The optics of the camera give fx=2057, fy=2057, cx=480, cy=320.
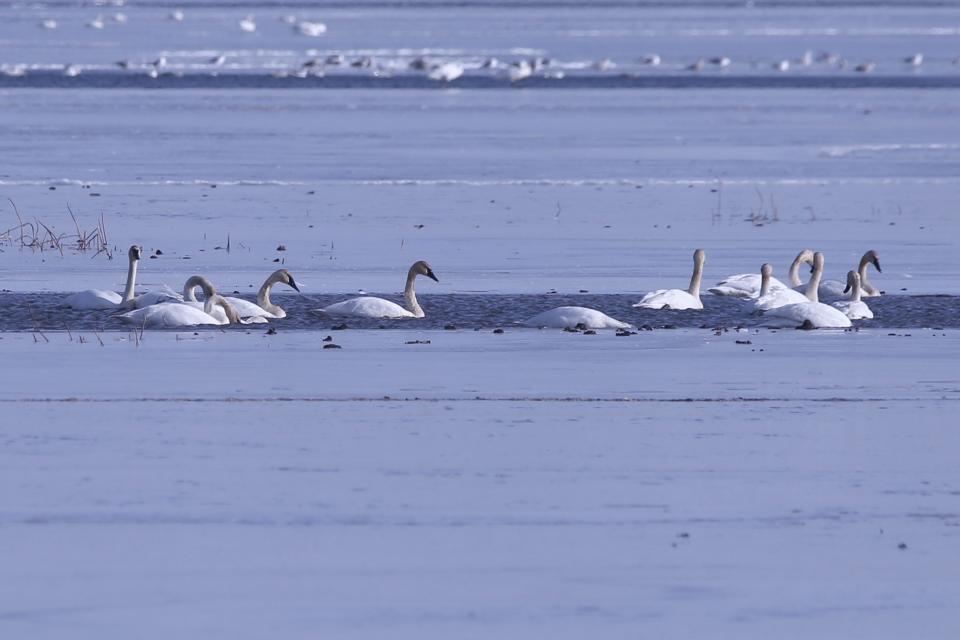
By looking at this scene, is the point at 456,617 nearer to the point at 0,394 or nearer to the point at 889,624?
the point at 889,624

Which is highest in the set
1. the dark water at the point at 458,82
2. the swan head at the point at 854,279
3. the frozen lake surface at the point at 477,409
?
the dark water at the point at 458,82

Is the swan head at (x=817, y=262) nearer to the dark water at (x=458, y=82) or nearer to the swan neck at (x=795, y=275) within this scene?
the swan neck at (x=795, y=275)

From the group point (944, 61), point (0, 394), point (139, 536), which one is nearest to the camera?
point (139, 536)

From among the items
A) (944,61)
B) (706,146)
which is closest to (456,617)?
(706,146)

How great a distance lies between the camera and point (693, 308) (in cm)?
1398

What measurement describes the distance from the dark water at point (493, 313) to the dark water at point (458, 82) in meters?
37.2

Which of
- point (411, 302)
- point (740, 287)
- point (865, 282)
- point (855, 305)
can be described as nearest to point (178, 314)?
point (411, 302)

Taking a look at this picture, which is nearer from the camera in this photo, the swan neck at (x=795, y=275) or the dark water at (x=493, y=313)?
the dark water at (x=493, y=313)

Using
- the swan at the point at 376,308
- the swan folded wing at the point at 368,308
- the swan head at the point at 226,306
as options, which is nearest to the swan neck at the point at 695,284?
the swan at the point at 376,308

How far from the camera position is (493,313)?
44.9ft

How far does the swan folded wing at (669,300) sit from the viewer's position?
45.1ft

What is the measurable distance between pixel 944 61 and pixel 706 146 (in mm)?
39180

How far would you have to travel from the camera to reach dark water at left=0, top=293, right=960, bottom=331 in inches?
518

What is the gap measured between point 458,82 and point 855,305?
4230 cm
